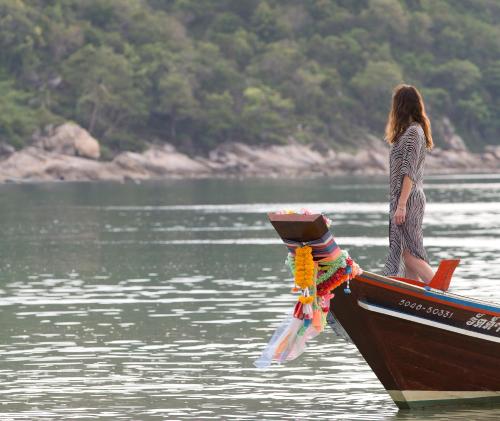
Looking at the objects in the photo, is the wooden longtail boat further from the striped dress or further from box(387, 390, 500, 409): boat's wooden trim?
the striped dress

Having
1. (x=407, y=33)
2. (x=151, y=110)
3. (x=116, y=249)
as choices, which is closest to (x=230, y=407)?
(x=116, y=249)

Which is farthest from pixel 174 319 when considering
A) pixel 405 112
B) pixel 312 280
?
pixel 312 280

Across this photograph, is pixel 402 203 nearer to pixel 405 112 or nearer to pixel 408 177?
pixel 408 177

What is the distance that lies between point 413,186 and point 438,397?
1918 mm

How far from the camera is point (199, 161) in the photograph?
132 meters

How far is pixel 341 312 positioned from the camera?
1393 cm

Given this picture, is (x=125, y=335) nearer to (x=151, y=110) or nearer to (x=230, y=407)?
(x=230, y=407)

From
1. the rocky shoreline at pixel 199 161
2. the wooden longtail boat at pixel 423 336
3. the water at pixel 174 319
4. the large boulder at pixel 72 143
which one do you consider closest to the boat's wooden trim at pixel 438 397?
the wooden longtail boat at pixel 423 336

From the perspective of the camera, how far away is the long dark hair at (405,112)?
572 inches

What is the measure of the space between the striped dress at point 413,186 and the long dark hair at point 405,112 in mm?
66

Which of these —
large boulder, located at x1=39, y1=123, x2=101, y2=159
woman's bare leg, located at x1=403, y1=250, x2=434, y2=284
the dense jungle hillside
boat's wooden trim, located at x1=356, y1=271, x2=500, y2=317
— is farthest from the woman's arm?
the dense jungle hillside

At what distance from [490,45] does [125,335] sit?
155m

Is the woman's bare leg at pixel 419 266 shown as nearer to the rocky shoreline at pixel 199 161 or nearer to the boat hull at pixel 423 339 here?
the boat hull at pixel 423 339

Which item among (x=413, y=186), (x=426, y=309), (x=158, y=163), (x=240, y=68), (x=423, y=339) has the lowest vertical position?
(x=158, y=163)
